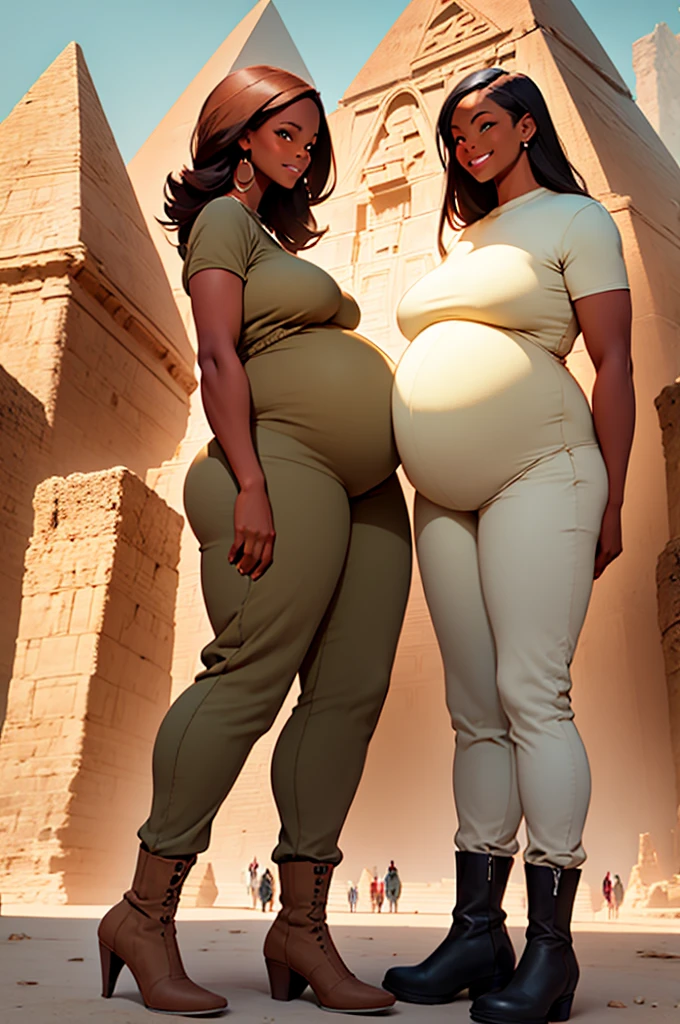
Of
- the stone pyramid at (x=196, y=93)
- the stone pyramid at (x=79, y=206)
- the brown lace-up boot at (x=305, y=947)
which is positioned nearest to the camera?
the brown lace-up boot at (x=305, y=947)

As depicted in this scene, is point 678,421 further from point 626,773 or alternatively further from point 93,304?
point 93,304

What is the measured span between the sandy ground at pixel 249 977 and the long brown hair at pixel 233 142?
1.56 meters

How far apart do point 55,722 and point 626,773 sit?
6209mm

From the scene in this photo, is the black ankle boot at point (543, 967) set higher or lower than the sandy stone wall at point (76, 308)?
lower

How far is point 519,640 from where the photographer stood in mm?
1766

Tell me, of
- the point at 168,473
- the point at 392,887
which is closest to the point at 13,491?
the point at 168,473

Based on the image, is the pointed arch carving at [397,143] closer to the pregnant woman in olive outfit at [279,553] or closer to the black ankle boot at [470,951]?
the pregnant woman in olive outfit at [279,553]

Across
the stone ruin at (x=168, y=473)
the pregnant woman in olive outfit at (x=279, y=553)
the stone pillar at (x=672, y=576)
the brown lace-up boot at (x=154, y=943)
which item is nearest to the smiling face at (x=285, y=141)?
the pregnant woman in olive outfit at (x=279, y=553)

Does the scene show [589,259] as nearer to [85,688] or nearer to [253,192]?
[253,192]

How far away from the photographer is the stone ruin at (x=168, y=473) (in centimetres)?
819

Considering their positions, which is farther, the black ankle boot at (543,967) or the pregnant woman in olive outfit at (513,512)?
the pregnant woman in olive outfit at (513,512)

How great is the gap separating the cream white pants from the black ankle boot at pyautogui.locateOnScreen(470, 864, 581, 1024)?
0.04 metres

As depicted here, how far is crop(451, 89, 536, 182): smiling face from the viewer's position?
2102 mm

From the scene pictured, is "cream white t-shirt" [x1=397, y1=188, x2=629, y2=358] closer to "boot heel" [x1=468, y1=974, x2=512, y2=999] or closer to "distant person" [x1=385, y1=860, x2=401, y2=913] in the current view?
"boot heel" [x1=468, y1=974, x2=512, y2=999]
